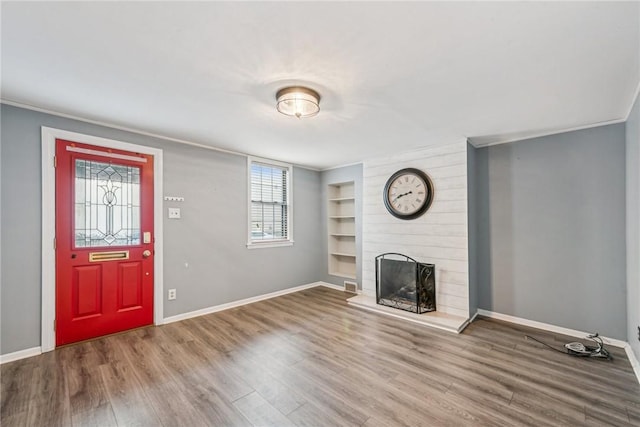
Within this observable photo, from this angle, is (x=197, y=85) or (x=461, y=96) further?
(x=461, y=96)

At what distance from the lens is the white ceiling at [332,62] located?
1.38 metres

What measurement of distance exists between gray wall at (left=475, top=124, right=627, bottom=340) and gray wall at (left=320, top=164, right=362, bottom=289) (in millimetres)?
1895

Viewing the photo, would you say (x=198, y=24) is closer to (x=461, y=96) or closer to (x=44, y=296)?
(x=461, y=96)

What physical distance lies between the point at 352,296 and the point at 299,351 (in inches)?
83.7

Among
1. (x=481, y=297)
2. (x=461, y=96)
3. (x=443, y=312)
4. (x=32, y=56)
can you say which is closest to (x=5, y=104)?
(x=32, y=56)

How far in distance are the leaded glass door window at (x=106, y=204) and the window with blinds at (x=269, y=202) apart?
162 centimetres

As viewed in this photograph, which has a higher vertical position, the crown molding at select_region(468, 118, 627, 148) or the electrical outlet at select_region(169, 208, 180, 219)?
the crown molding at select_region(468, 118, 627, 148)

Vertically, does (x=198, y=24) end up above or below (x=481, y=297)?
above

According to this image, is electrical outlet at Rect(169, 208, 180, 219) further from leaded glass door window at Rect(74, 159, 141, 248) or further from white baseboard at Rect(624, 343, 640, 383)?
white baseboard at Rect(624, 343, 640, 383)

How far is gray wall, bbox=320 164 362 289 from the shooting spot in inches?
190

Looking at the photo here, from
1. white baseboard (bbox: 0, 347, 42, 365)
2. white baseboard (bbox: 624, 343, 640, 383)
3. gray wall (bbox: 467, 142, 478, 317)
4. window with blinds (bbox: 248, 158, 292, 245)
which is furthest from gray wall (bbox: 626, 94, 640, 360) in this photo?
white baseboard (bbox: 0, 347, 42, 365)

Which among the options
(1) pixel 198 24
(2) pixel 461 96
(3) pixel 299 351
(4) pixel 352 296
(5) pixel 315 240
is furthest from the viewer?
(5) pixel 315 240

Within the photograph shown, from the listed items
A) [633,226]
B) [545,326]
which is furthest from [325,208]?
[633,226]

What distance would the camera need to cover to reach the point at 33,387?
208cm
